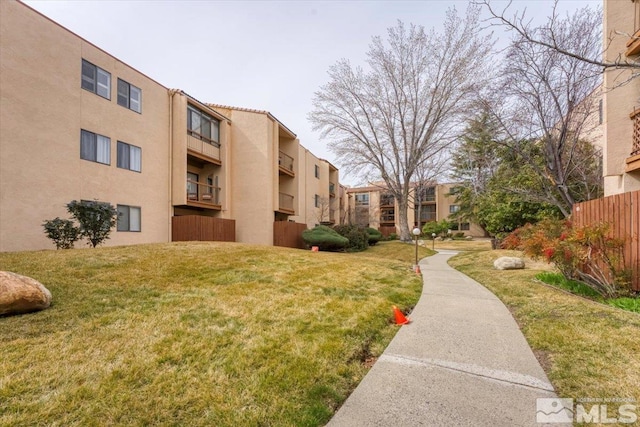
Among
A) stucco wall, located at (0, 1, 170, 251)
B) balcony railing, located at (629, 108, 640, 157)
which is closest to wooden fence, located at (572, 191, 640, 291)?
balcony railing, located at (629, 108, 640, 157)

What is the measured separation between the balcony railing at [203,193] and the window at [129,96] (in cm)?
425

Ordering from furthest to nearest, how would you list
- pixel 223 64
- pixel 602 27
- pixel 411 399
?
pixel 223 64 → pixel 602 27 → pixel 411 399

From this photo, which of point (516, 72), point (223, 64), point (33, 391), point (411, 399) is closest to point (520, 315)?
point (411, 399)

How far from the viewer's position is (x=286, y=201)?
2097 cm

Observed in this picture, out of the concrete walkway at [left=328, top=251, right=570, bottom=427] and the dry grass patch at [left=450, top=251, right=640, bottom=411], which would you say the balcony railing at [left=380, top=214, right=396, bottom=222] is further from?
the concrete walkway at [left=328, top=251, right=570, bottom=427]

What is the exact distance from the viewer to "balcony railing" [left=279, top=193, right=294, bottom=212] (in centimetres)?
2033

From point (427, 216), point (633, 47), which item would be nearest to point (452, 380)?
point (633, 47)

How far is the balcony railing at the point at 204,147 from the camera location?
15.4 meters

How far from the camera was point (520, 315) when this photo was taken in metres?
5.11

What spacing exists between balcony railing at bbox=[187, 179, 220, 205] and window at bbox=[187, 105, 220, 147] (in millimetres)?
2560

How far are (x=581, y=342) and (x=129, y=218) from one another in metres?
14.7

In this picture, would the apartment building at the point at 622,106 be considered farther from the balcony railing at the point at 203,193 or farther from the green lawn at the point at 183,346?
the balcony railing at the point at 203,193

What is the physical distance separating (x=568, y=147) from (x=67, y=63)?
1919 cm

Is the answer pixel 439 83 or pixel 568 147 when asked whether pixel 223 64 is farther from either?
pixel 439 83
